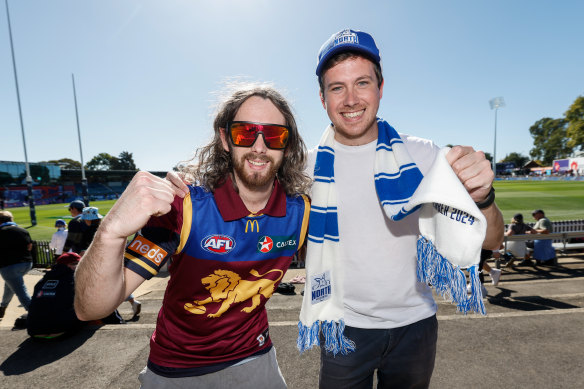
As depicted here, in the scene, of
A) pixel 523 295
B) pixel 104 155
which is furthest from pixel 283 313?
pixel 104 155

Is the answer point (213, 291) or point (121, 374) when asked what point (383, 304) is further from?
point (121, 374)

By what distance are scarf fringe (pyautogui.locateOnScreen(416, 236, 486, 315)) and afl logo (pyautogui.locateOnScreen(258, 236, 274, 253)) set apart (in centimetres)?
91

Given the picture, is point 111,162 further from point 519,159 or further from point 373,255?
point 519,159

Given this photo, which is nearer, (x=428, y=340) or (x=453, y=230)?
(x=453, y=230)

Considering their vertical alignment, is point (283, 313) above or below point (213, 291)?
below

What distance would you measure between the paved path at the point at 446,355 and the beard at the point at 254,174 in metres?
2.34

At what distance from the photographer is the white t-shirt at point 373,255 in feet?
6.37

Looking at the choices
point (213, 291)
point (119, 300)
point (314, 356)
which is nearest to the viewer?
point (119, 300)

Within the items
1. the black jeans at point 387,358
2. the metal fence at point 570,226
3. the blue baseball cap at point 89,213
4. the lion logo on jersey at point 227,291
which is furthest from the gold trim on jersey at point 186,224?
the metal fence at point 570,226

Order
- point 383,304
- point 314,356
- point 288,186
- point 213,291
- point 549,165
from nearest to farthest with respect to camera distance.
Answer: point 213,291, point 383,304, point 288,186, point 314,356, point 549,165

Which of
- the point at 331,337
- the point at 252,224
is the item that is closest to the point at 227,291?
the point at 252,224

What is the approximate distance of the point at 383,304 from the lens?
1.94 meters

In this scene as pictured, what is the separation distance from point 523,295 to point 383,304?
544 cm

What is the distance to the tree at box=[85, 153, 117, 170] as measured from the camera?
90.9 metres
